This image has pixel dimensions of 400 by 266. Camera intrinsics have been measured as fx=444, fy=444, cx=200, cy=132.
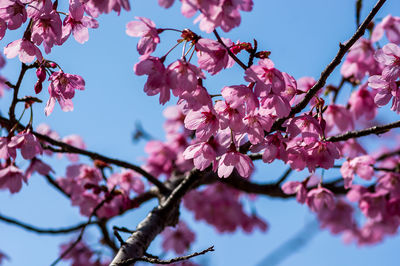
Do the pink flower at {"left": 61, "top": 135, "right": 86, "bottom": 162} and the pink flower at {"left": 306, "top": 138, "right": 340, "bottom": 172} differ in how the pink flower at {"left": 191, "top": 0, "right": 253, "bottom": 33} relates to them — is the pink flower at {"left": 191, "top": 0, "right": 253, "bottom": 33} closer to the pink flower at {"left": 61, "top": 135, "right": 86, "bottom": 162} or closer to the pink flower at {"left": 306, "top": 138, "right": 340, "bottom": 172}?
the pink flower at {"left": 306, "top": 138, "right": 340, "bottom": 172}

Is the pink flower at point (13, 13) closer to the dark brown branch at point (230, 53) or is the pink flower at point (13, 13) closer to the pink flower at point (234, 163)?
the dark brown branch at point (230, 53)

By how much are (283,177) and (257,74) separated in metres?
1.82

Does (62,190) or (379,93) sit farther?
(62,190)

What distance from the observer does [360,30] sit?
1779 millimetres

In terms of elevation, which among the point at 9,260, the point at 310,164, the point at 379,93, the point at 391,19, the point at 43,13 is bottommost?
the point at 310,164

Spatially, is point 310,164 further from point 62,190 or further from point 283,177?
point 62,190

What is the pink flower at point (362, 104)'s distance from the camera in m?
3.75

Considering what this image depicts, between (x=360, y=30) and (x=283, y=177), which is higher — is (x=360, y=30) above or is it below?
below

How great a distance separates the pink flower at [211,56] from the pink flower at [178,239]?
10.4 ft

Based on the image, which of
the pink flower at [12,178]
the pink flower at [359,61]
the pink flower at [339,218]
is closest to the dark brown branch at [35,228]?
the pink flower at [12,178]

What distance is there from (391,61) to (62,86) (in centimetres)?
153

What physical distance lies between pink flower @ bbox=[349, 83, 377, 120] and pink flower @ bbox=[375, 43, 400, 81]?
182 cm

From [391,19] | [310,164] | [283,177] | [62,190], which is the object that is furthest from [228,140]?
[391,19]

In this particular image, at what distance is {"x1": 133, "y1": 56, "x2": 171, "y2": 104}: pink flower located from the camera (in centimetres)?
165
